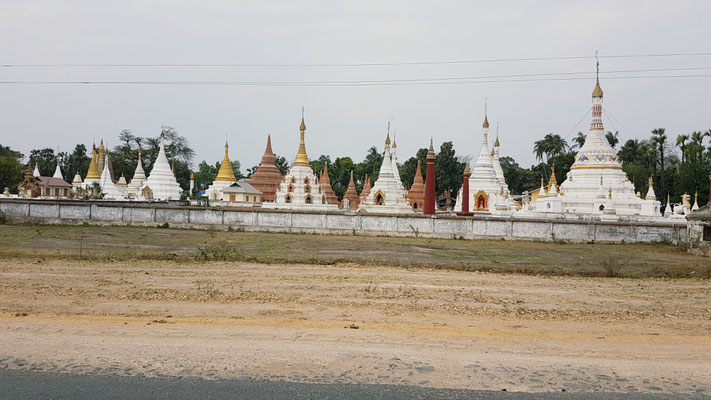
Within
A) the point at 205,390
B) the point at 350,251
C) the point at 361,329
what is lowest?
the point at 205,390

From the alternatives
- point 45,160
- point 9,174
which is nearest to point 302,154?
point 9,174

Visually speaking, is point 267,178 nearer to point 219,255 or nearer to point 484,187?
point 484,187

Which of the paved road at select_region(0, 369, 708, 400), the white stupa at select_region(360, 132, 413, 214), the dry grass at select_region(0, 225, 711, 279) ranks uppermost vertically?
the white stupa at select_region(360, 132, 413, 214)

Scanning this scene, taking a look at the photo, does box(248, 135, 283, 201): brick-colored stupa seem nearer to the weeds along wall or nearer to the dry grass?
the weeds along wall

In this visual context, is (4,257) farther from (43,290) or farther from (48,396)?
(48,396)

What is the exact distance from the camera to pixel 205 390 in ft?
20.9

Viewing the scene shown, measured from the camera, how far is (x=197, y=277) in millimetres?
14094

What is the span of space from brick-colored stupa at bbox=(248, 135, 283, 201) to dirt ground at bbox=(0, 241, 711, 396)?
1603 inches

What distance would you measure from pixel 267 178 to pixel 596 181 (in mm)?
30983

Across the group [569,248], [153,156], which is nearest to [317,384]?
[569,248]

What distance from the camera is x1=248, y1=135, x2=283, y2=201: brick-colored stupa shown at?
57.3 metres

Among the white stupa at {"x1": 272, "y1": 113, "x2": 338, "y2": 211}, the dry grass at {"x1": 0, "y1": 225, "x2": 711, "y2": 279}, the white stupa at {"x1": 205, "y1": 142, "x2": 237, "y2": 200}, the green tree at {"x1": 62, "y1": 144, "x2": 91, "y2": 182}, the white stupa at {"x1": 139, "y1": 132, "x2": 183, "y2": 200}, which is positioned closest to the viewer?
the dry grass at {"x1": 0, "y1": 225, "x2": 711, "y2": 279}

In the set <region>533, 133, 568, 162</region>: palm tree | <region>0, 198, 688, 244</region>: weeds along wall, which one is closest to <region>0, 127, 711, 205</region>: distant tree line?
<region>533, 133, 568, 162</region>: palm tree

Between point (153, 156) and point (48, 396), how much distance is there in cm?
9214
